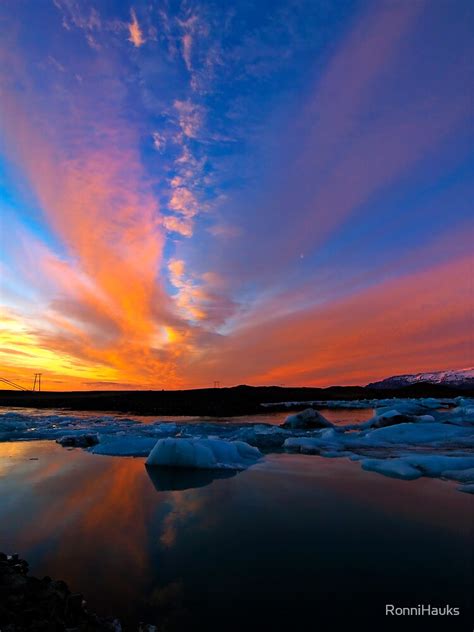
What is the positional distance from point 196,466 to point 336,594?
5842mm

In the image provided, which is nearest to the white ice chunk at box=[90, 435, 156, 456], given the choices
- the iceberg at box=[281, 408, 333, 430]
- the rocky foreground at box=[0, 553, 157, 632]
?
the rocky foreground at box=[0, 553, 157, 632]

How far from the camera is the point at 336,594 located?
10.3 ft

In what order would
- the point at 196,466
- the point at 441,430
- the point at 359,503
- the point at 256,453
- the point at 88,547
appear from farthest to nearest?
1. the point at 441,430
2. the point at 256,453
3. the point at 196,466
4. the point at 359,503
5. the point at 88,547

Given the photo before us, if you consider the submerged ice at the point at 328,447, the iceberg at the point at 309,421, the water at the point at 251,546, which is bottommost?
the water at the point at 251,546

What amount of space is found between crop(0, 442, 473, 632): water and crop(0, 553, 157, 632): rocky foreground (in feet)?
0.98

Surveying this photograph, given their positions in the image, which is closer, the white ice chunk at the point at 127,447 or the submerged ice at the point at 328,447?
the submerged ice at the point at 328,447

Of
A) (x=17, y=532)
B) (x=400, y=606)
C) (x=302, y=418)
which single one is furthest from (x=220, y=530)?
(x=302, y=418)

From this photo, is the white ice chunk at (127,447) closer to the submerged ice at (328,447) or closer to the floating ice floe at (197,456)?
the submerged ice at (328,447)

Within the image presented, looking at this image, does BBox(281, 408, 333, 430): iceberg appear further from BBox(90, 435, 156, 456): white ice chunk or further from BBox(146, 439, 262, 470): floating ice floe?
BBox(146, 439, 262, 470): floating ice floe

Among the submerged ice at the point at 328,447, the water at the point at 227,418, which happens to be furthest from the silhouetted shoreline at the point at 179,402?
the submerged ice at the point at 328,447

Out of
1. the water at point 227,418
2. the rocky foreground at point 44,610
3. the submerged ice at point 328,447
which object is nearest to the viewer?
the rocky foreground at point 44,610

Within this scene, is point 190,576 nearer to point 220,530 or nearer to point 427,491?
point 220,530

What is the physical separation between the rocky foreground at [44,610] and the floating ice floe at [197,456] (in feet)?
18.8

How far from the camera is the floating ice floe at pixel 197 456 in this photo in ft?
28.3
